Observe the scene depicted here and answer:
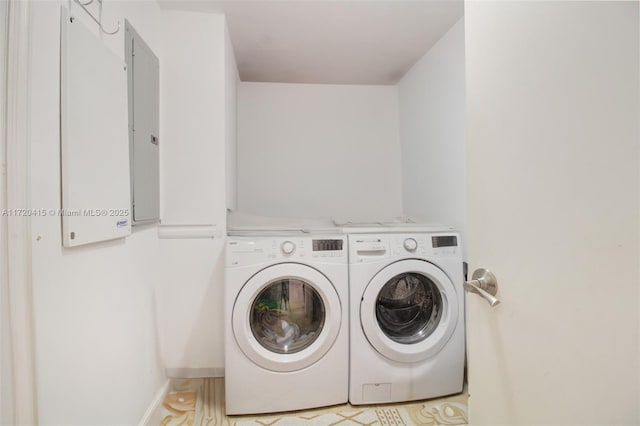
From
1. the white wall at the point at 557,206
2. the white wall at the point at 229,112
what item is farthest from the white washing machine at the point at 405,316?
the white wall at the point at 229,112

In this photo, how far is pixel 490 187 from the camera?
69cm

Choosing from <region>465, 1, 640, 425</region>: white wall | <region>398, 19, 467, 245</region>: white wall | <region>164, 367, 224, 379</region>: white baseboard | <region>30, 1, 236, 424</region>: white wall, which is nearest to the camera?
<region>465, 1, 640, 425</region>: white wall

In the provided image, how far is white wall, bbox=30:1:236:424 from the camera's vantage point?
79 centimetres

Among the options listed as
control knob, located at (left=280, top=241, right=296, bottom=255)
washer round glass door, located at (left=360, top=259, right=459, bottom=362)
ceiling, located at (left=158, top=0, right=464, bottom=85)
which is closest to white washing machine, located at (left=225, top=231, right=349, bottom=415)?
control knob, located at (left=280, top=241, right=296, bottom=255)

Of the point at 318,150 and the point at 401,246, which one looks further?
the point at 318,150

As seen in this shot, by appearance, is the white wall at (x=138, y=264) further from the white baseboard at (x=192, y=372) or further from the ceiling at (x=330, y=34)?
the ceiling at (x=330, y=34)

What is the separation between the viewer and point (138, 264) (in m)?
1.39

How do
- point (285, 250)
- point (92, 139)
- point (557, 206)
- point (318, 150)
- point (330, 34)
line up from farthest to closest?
1. point (318, 150)
2. point (330, 34)
3. point (285, 250)
4. point (92, 139)
5. point (557, 206)

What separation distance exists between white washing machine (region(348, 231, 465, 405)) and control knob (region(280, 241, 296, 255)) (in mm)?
320

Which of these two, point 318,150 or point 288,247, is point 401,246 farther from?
point 318,150

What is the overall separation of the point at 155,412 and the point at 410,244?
1576mm


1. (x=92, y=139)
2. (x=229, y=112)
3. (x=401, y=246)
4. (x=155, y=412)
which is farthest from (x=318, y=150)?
(x=155, y=412)

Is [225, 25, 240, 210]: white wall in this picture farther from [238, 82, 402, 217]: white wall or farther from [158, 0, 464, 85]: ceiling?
[238, 82, 402, 217]: white wall

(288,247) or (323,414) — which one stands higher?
(288,247)
